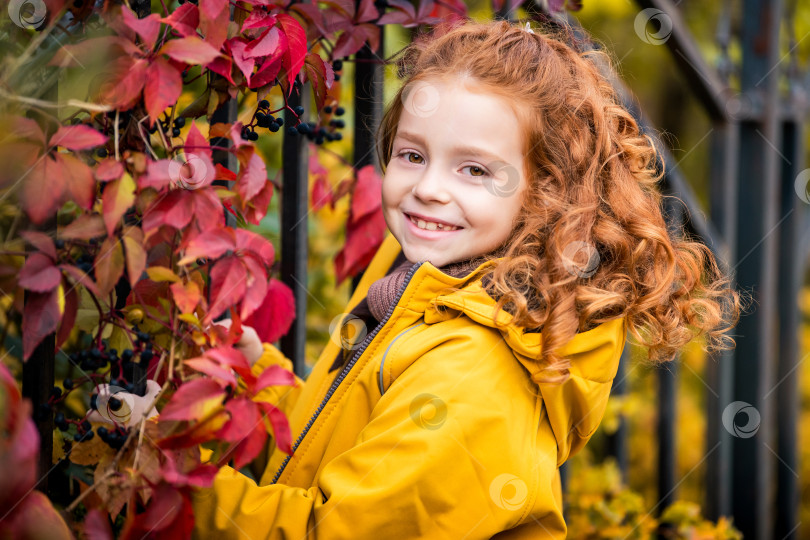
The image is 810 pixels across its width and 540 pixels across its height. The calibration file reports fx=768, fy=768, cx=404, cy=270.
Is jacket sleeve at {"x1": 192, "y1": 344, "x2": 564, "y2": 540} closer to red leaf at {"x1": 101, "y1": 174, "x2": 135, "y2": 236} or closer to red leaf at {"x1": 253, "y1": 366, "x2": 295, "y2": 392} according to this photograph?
red leaf at {"x1": 253, "y1": 366, "x2": 295, "y2": 392}

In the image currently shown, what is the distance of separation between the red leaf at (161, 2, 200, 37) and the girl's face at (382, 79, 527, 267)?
440 mm

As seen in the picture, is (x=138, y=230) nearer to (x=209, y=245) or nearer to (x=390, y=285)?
(x=209, y=245)

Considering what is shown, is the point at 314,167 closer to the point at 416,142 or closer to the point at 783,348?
the point at 416,142

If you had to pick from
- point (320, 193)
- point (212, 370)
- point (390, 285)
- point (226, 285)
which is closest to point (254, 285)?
point (226, 285)

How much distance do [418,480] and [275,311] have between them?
42cm

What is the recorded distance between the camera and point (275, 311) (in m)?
1.33

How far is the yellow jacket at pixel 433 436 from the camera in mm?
1079

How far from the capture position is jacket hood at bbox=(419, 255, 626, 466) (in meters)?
1.17

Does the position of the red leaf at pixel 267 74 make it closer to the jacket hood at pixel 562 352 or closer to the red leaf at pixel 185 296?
the red leaf at pixel 185 296

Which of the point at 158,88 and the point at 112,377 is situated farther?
the point at 112,377

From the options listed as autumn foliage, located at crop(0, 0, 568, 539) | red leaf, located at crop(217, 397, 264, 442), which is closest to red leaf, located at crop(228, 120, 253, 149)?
autumn foliage, located at crop(0, 0, 568, 539)

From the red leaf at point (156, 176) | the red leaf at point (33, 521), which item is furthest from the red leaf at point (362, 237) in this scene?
the red leaf at point (33, 521)

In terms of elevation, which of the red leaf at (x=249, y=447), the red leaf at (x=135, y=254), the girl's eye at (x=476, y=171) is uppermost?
the girl's eye at (x=476, y=171)

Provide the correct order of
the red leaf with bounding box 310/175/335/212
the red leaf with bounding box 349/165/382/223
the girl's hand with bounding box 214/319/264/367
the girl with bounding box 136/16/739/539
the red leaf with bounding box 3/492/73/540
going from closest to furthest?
the red leaf with bounding box 3/492/73/540 → the girl with bounding box 136/16/739/539 → the girl's hand with bounding box 214/319/264/367 → the red leaf with bounding box 349/165/382/223 → the red leaf with bounding box 310/175/335/212
